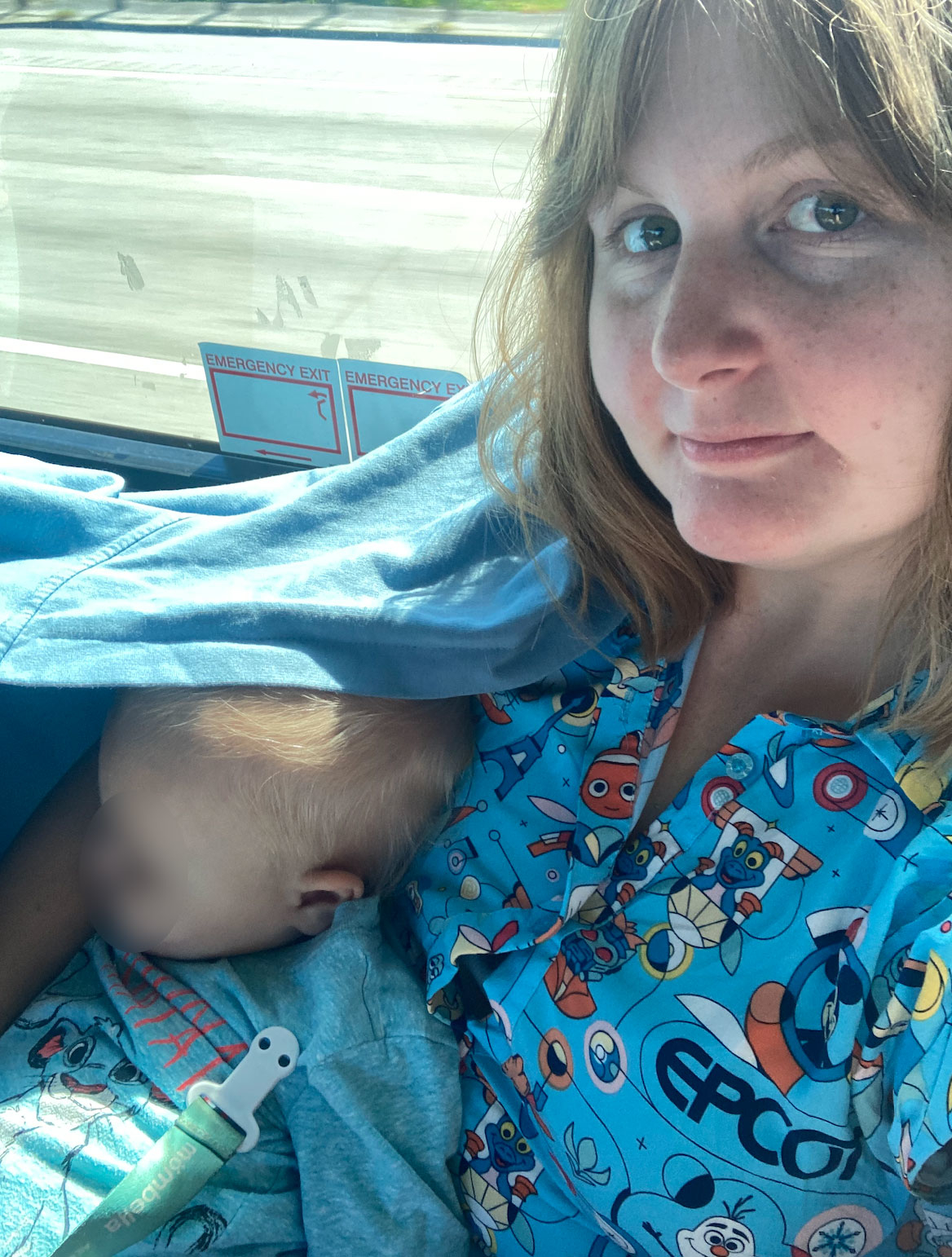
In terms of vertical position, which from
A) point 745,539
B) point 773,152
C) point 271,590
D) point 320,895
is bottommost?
point 320,895

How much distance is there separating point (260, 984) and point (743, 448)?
2.26 feet

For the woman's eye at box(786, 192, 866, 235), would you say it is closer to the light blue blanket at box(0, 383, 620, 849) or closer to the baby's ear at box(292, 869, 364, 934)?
the light blue blanket at box(0, 383, 620, 849)

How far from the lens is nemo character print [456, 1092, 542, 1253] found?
962 mm

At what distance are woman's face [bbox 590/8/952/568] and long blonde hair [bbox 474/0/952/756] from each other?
2cm

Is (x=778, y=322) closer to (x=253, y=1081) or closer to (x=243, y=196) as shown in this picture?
(x=253, y=1081)

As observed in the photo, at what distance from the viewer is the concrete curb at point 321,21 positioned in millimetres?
1163

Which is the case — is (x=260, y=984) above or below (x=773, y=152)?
below

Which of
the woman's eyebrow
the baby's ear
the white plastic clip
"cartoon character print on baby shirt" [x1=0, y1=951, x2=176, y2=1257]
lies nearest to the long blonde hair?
the woman's eyebrow

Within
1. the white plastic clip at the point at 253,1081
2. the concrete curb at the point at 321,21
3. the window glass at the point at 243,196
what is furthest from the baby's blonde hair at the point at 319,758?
the concrete curb at the point at 321,21

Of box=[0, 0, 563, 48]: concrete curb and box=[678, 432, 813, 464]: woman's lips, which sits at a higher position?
box=[0, 0, 563, 48]: concrete curb

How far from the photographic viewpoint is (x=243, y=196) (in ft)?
4.65

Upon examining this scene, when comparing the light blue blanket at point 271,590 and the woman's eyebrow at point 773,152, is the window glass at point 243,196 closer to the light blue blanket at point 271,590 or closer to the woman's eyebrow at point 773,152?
the light blue blanket at point 271,590

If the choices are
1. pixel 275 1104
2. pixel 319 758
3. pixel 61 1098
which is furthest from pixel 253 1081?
pixel 319 758

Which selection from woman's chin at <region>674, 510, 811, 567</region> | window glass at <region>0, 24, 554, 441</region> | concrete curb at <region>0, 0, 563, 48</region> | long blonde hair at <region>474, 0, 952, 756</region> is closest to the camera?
long blonde hair at <region>474, 0, 952, 756</region>
